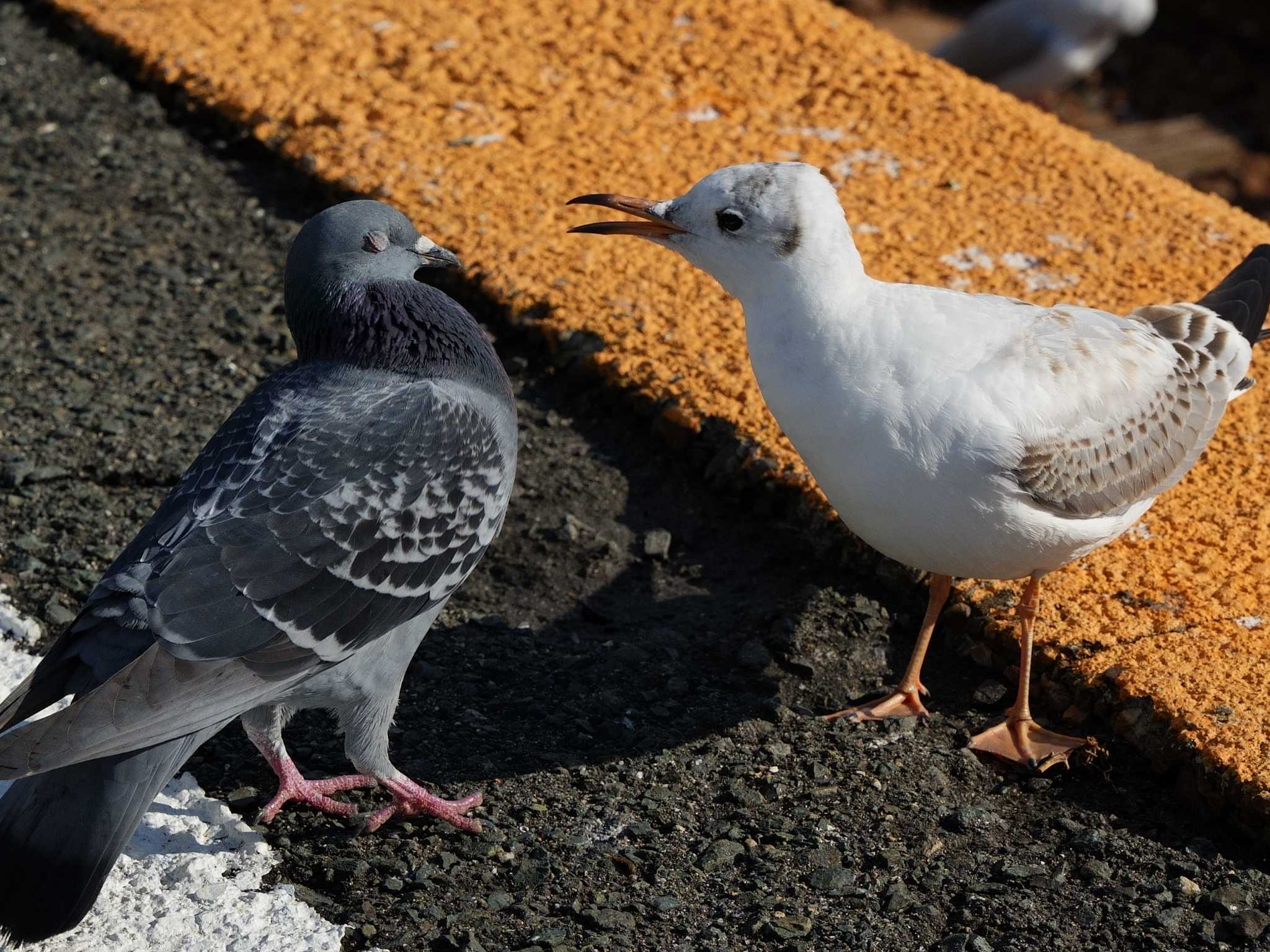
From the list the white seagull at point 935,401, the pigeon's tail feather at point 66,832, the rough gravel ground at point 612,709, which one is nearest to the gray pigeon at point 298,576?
the pigeon's tail feather at point 66,832

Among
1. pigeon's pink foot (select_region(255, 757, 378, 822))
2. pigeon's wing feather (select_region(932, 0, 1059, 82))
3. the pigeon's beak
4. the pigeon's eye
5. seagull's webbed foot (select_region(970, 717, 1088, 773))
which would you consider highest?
the pigeon's eye

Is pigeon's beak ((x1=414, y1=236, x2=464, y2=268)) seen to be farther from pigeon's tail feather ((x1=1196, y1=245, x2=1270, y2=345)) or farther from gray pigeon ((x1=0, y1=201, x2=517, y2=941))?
pigeon's tail feather ((x1=1196, y1=245, x2=1270, y2=345))

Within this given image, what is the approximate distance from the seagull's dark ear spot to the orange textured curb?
1105 mm

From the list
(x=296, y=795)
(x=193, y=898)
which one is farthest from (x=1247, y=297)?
(x=193, y=898)

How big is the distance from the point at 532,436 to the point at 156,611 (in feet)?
6.48

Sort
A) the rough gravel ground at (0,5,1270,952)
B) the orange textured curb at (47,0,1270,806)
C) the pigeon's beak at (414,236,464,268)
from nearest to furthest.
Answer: the rough gravel ground at (0,5,1270,952) → the pigeon's beak at (414,236,464,268) → the orange textured curb at (47,0,1270,806)

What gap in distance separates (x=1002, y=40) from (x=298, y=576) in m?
8.20

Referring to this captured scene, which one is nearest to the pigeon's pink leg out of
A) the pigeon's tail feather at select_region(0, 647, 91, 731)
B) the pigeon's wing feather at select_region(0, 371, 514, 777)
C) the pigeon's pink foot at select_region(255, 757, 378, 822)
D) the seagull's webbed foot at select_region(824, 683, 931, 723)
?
the pigeon's pink foot at select_region(255, 757, 378, 822)

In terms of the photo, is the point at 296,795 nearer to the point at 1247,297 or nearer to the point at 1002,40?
the point at 1247,297

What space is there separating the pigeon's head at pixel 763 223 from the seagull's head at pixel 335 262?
0.75 metres

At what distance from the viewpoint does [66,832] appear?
9.76ft

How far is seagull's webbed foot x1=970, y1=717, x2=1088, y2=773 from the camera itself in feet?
12.2

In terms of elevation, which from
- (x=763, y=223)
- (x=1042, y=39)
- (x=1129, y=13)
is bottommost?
(x=1042, y=39)

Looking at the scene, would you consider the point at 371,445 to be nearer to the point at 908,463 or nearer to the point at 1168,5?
the point at 908,463
